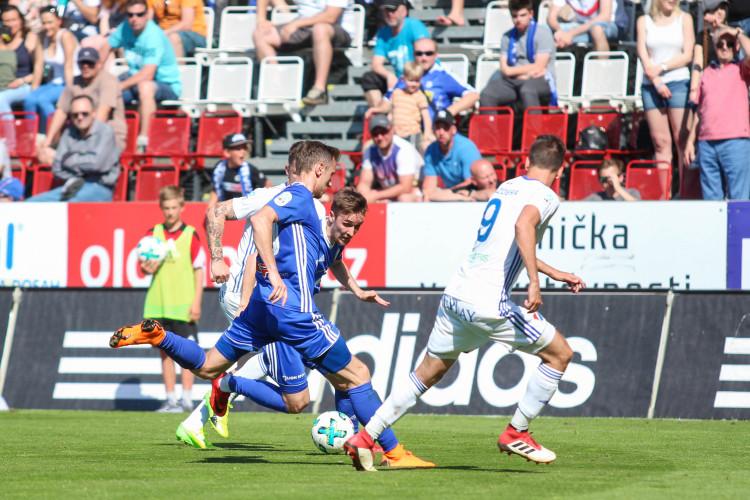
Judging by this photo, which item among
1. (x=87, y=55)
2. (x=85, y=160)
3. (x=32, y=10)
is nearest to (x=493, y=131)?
(x=85, y=160)

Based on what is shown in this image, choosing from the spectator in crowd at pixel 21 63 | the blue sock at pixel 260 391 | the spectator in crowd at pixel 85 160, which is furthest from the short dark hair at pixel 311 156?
the spectator in crowd at pixel 21 63

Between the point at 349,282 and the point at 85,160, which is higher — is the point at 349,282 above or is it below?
below

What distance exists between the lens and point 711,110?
12.7 m

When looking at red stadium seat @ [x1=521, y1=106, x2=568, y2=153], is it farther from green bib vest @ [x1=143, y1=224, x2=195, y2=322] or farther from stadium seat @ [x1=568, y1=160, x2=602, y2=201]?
green bib vest @ [x1=143, y1=224, x2=195, y2=322]

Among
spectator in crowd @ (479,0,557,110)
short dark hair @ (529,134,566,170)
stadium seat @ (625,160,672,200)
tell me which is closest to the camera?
short dark hair @ (529,134,566,170)

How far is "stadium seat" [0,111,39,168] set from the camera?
1722 cm

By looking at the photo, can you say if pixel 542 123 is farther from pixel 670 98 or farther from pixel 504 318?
pixel 504 318

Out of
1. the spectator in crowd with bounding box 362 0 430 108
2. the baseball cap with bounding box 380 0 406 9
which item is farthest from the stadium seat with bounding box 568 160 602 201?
the baseball cap with bounding box 380 0 406 9

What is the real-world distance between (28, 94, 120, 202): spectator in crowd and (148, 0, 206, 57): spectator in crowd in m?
3.69

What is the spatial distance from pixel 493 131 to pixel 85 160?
236 inches

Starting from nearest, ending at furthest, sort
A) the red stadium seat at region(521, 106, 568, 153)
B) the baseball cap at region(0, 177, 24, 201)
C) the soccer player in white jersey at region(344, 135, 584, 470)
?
the soccer player in white jersey at region(344, 135, 584, 470), the red stadium seat at region(521, 106, 568, 153), the baseball cap at region(0, 177, 24, 201)

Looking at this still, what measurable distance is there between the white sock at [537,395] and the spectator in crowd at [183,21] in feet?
43.5

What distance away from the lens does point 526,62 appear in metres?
15.1

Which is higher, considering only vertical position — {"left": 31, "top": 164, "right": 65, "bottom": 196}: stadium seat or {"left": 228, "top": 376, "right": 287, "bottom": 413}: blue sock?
{"left": 31, "top": 164, "right": 65, "bottom": 196}: stadium seat
